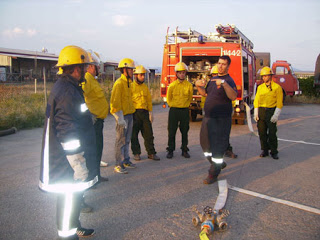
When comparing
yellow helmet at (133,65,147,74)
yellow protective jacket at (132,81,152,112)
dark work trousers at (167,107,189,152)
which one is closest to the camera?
yellow helmet at (133,65,147,74)

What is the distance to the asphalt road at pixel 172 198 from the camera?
336cm

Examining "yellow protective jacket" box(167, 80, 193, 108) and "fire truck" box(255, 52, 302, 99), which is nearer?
"yellow protective jacket" box(167, 80, 193, 108)

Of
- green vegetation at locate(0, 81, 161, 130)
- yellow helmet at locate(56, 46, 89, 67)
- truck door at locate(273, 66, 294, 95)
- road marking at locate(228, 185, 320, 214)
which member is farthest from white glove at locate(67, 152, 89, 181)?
truck door at locate(273, 66, 294, 95)

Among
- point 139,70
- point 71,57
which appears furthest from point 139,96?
point 71,57

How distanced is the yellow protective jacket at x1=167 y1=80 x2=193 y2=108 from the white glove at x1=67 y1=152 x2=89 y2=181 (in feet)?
12.9

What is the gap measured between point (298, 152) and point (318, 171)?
1.50 m

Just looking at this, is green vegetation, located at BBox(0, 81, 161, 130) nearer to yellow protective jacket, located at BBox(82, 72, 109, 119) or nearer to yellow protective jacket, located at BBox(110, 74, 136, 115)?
yellow protective jacket, located at BBox(110, 74, 136, 115)

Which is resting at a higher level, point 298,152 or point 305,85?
point 305,85

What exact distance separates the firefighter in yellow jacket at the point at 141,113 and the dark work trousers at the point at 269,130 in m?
2.39

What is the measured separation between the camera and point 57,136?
2785 millimetres

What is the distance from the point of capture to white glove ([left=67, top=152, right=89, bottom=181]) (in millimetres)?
2817

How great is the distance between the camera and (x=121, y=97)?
525 centimetres

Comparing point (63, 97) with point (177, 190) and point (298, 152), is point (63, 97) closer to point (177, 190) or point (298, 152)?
point (177, 190)

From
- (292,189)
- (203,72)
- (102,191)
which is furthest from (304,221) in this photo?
(203,72)
